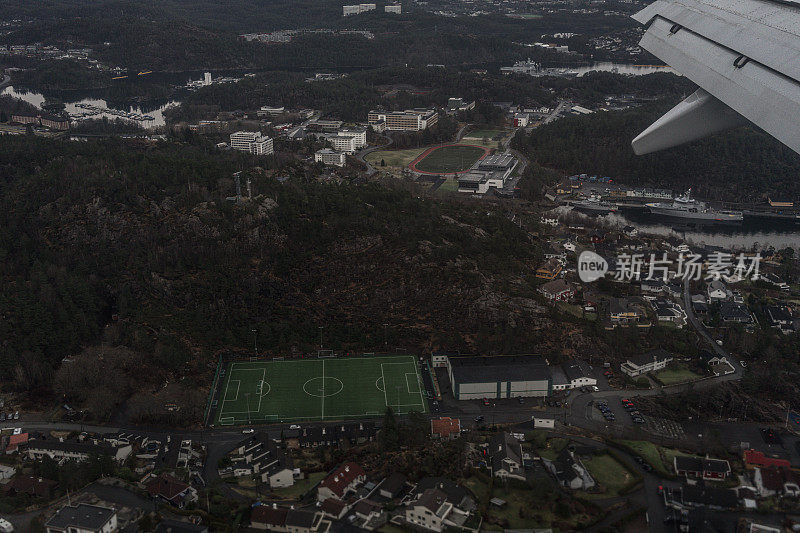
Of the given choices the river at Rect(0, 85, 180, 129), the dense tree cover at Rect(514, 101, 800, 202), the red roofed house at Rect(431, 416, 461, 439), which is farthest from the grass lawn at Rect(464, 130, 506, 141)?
the red roofed house at Rect(431, 416, 461, 439)

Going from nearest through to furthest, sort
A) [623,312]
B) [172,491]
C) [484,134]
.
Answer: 1. [172,491]
2. [623,312]
3. [484,134]

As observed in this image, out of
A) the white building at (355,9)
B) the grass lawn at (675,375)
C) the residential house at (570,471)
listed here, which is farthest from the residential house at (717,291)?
the white building at (355,9)

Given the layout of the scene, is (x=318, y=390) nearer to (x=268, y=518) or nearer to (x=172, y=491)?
(x=172, y=491)

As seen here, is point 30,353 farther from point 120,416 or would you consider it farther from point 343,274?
point 343,274

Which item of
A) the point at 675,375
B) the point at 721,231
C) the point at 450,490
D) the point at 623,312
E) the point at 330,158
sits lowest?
the point at 721,231

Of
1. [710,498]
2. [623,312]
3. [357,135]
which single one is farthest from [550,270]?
[357,135]

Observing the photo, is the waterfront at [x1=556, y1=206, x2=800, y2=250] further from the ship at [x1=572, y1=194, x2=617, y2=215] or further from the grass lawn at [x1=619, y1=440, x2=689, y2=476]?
the grass lawn at [x1=619, y1=440, x2=689, y2=476]

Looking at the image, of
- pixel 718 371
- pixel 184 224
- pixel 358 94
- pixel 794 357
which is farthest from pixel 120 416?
pixel 358 94
